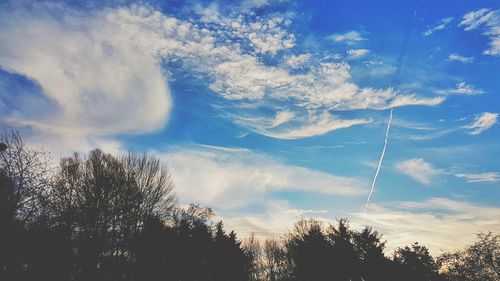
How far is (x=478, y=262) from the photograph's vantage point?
142ft

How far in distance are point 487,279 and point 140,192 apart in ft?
147

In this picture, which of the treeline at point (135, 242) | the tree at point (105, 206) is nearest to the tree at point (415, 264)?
the treeline at point (135, 242)

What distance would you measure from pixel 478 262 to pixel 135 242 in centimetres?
4483

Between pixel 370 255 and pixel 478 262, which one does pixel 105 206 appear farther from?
pixel 478 262

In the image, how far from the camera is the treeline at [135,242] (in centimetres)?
1578

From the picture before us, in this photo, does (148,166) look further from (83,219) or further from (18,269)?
(18,269)

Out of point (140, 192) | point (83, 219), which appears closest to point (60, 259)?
point (83, 219)

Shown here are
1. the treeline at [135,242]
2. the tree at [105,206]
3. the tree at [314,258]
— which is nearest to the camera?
the treeline at [135,242]

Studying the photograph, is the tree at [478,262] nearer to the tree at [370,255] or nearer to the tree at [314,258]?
the tree at [370,255]

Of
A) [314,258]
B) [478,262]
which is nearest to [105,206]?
[314,258]

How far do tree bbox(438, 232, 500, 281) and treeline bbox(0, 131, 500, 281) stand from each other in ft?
0.42

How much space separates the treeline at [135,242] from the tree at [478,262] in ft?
0.42

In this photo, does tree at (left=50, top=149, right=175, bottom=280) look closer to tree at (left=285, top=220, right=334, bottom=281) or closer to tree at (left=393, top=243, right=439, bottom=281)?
tree at (left=285, top=220, right=334, bottom=281)

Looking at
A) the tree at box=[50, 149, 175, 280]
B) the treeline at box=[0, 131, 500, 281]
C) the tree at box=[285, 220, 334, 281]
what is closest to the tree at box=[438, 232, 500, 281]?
the treeline at box=[0, 131, 500, 281]
